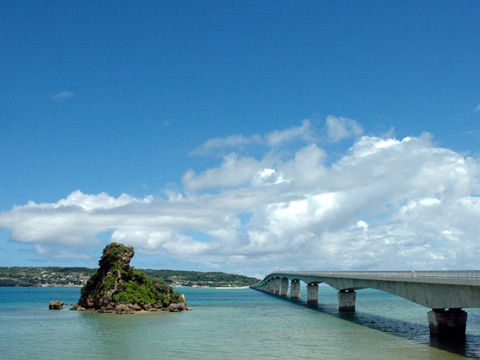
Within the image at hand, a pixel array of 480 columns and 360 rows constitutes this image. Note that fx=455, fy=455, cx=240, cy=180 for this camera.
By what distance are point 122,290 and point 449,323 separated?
55837 millimetres

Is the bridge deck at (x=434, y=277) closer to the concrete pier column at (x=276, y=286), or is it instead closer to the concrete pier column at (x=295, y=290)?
the concrete pier column at (x=295, y=290)

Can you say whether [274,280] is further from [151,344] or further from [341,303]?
[151,344]

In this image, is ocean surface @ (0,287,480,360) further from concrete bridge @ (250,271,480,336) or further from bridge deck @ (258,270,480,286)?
bridge deck @ (258,270,480,286)

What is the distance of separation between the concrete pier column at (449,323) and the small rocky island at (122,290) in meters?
47.2

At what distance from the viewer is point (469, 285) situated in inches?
1537

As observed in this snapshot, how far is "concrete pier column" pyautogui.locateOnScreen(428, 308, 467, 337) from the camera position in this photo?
46188mm

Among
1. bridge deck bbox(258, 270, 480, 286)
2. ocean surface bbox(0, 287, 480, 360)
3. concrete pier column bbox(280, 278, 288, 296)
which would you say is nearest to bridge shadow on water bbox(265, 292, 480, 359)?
ocean surface bbox(0, 287, 480, 360)

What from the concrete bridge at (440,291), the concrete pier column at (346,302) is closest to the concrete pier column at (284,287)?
the concrete pier column at (346,302)

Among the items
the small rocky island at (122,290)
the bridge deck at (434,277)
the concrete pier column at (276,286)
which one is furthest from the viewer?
the concrete pier column at (276,286)

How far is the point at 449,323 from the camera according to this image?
46.3 metres

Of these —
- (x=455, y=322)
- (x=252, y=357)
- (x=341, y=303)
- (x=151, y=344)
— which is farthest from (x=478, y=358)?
(x=341, y=303)

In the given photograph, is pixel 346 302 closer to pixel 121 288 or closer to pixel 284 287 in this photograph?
pixel 121 288

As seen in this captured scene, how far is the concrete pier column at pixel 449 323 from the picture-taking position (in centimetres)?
4619

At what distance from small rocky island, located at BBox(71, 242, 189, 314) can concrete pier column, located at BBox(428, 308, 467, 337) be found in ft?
155
